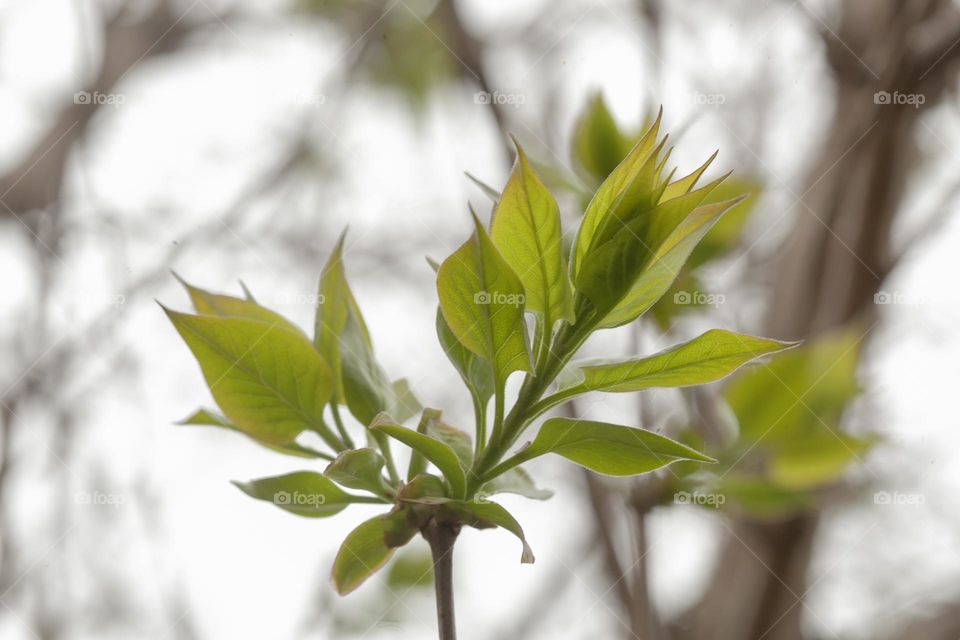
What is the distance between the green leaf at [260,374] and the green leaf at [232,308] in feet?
0.05

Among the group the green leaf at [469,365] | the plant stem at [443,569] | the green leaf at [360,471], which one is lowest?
the plant stem at [443,569]

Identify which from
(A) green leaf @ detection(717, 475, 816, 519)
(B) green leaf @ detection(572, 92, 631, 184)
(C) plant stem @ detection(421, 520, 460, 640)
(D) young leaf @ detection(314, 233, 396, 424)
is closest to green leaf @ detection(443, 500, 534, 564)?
(C) plant stem @ detection(421, 520, 460, 640)

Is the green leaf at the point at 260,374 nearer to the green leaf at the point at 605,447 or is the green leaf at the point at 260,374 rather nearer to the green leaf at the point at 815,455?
the green leaf at the point at 605,447

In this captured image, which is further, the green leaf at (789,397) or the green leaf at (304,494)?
the green leaf at (789,397)

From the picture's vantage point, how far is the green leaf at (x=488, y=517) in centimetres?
46

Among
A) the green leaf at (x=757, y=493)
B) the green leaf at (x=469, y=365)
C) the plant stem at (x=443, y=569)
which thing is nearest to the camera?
the plant stem at (x=443, y=569)

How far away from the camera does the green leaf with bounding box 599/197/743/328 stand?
19.2 inches

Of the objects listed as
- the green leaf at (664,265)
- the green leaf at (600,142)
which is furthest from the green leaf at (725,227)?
the green leaf at (664,265)

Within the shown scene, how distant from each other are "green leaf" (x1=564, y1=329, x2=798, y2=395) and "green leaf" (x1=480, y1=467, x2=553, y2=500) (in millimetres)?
64

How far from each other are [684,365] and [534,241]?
11 centimetres

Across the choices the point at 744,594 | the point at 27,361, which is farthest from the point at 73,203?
the point at 744,594

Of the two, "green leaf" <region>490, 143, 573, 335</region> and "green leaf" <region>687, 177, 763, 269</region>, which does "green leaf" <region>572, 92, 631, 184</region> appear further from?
"green leaf" <region>490, 143, 573, 335</region>

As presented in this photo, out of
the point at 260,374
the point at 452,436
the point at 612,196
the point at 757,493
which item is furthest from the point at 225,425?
the point at 757,493

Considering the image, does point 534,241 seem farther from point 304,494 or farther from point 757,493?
point 757,493
